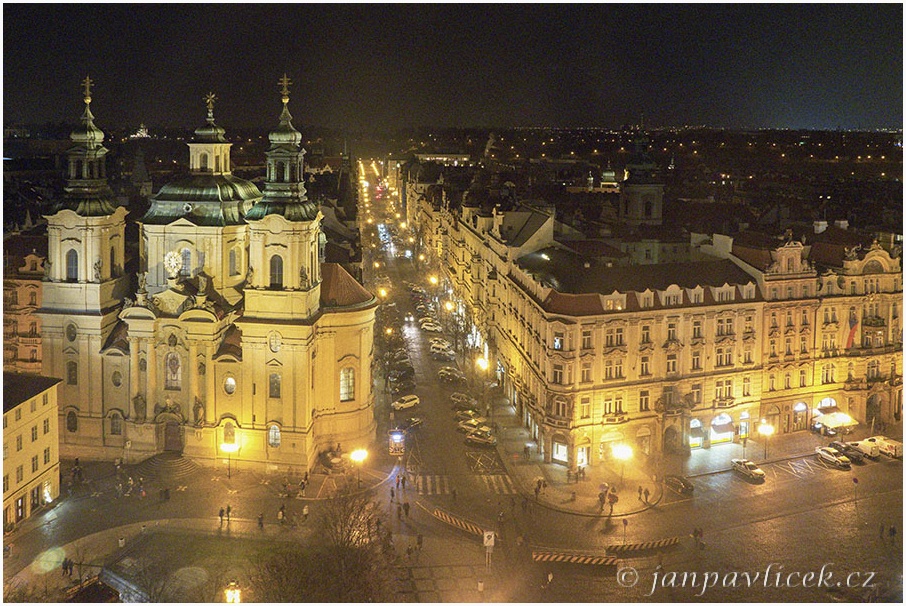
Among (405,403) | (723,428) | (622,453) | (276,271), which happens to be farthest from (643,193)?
(276,271)

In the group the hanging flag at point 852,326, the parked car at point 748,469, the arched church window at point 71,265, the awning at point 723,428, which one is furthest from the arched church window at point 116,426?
the hanging flag at point 852,326

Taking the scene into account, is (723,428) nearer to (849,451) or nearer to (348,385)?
(849,451)

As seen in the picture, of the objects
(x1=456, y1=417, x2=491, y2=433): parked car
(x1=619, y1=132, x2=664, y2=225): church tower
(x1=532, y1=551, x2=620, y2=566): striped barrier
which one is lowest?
(x1=532, y1=551, x2=620, y2=566): striped barrier

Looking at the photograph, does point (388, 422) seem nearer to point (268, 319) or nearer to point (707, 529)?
point (268, 319)

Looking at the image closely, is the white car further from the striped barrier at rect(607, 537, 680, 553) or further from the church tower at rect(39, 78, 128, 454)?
the striped barrier at rect(607, 537, 680, 553)

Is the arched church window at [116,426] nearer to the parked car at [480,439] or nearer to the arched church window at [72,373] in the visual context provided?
the arched church window at [72,373]

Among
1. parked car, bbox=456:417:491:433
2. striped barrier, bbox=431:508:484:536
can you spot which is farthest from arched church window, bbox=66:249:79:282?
striped barrier, bbox=431:508:484:536

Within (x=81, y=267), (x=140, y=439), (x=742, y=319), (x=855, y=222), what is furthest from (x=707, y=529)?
(x=855, y=222)
